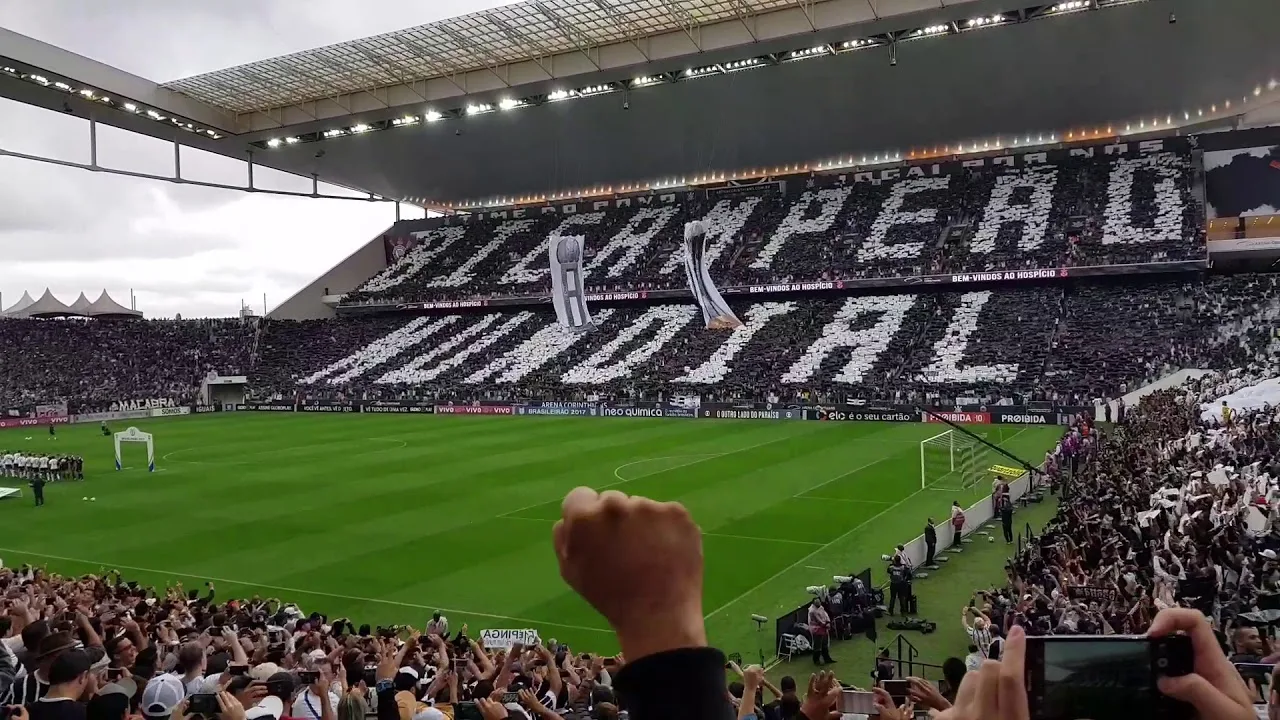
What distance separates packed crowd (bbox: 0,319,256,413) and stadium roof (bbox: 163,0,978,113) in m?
26.1

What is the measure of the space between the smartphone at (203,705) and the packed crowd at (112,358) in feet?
208

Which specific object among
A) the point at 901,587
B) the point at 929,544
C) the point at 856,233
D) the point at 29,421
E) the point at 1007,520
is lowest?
the point at 901,587

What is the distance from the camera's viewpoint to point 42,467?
31.5 meters

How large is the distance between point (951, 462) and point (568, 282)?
1365cm

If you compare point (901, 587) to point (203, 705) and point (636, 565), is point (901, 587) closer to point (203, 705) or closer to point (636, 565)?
point (203, 705)

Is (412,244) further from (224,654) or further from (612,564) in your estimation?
(612,564)

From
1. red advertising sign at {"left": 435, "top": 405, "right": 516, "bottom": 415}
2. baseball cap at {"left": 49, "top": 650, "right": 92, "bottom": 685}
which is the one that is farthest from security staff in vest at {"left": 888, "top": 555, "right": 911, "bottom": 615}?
red advertising sign at {"left": 435, "top": 405, "right": 516, "bottom": 415}

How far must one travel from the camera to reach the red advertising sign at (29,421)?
55.7 meters

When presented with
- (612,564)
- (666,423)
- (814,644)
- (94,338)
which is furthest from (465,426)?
(612,564)

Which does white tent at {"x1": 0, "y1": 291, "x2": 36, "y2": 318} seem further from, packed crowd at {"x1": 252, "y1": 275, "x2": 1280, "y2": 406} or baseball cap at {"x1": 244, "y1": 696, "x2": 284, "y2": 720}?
baseball cap at {"x1": 244, "y1": 696, "x2": 284, "y2": 720}

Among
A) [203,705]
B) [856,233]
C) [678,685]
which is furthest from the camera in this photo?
[856,233]

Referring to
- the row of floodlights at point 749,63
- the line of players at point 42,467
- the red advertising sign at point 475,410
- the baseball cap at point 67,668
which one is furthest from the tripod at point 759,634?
the red advertising sign at point 475,410

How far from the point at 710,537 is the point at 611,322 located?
44.2 meters

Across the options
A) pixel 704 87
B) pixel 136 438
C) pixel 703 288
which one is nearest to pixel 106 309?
pixel 136 438
